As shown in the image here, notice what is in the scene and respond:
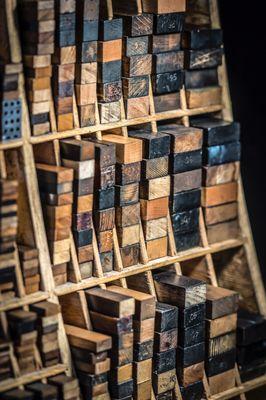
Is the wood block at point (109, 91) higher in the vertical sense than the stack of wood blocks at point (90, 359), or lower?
higher

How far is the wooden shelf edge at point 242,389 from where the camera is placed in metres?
5.93

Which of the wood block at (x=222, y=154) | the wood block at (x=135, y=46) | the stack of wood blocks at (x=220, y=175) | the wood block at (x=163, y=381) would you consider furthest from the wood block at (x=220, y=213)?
the wood block at (x=135, y=46)

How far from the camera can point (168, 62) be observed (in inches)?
224

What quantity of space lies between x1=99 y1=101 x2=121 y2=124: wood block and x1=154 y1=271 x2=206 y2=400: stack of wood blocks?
93cm

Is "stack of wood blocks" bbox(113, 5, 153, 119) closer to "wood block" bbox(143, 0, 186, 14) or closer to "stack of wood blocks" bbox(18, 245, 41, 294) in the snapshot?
"wood block" bbox(143, 0, 186, 14)

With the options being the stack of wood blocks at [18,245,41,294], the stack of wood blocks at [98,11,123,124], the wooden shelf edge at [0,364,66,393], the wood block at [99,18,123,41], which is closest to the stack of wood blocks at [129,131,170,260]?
the stack of wood blocks at [98,11,123,124]

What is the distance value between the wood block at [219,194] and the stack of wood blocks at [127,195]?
0.53 m

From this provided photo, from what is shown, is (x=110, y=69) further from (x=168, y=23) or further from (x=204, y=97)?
(x=204, y=97)

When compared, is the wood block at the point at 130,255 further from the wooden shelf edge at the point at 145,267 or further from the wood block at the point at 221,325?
the wood block at the point at 221,325

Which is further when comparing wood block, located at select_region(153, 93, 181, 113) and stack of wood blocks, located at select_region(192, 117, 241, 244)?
stack of wood blocks, located at select_region(192, 117, 241, 244)

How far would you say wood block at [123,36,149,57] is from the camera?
546 cm

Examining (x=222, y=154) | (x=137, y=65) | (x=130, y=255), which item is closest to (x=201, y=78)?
(x=222, y=154)

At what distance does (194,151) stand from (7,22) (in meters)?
1.39

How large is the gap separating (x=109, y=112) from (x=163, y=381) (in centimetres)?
146
